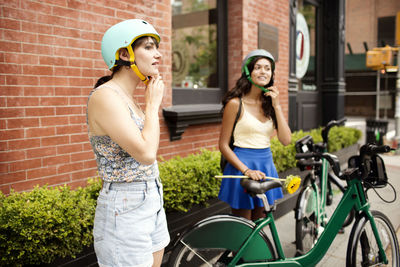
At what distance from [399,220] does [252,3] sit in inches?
160

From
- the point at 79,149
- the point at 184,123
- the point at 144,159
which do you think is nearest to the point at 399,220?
the point at 184,123

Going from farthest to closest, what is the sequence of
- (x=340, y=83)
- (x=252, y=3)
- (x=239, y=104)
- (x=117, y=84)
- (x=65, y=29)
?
(x=340, y=83) < (x=252, y=3) < (x=65, y=29) < (x=239, y=104) < (x=117, y=84)

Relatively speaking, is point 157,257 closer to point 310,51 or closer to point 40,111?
point 40,111

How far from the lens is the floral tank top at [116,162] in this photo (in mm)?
1699

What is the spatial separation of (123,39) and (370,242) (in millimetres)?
2399

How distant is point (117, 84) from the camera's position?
1.78m

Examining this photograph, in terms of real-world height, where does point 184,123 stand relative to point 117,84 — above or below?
below

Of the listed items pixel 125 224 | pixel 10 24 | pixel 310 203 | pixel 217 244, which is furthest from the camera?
pixel 310 203

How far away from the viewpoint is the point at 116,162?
172 cm

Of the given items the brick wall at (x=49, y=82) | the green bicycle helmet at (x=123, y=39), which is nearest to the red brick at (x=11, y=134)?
the brick wall at (x=49, y=82)

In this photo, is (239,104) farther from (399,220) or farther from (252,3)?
(252,3)

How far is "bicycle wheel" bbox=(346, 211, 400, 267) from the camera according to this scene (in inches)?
106

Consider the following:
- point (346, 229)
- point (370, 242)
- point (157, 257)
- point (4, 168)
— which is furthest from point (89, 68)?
point (346, 229)

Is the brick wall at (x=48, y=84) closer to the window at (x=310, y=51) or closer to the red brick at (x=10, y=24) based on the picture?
the red brick at (x=10, y=24)
